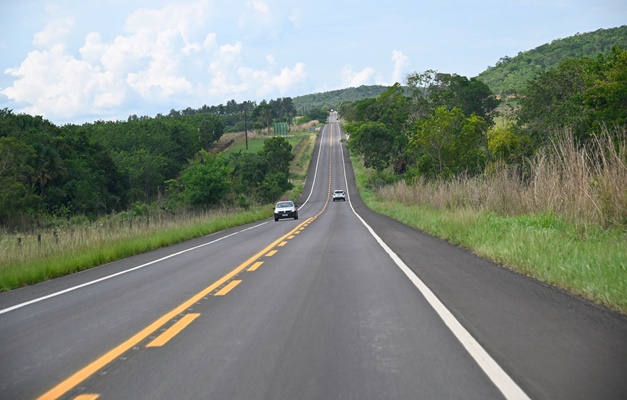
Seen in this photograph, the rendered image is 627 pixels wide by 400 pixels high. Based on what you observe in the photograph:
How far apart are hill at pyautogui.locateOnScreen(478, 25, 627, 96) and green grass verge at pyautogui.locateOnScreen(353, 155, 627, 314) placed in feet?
407

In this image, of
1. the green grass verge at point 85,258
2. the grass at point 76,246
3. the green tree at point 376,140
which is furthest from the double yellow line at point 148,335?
the green tree at point 376,140

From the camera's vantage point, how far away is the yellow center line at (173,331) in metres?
5.66

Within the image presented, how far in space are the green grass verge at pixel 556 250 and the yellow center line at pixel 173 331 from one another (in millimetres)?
5062

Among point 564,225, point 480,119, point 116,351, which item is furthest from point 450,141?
point 116,351

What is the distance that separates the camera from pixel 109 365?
4945 mm

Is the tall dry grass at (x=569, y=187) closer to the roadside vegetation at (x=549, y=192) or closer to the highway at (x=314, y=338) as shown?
the roadside vegetation at (x=549, y=192)

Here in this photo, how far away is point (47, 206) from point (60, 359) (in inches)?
2611

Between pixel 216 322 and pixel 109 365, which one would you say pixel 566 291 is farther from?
pixel 109 365

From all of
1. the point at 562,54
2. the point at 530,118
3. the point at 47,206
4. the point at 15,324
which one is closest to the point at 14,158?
the point at 47,206

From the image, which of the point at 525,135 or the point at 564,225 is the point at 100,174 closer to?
the point at 525,135

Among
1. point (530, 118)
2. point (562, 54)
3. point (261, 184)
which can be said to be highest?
point (562, 54)

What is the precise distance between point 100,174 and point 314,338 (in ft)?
264

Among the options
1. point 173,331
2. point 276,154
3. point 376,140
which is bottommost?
point 173,331

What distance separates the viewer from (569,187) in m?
12.9
